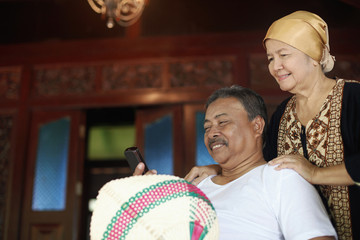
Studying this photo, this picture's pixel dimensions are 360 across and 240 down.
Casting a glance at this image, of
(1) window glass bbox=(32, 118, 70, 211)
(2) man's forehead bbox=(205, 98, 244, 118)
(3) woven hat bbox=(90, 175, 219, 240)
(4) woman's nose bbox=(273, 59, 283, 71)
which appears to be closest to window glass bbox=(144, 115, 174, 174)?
(1) window glass bbox=(32, 118, 70, 211)

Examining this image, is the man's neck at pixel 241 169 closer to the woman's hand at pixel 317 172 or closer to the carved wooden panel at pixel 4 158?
the woman's hand at pixel 317 172

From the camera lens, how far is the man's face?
1.42 metres

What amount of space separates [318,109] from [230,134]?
30 centimetres

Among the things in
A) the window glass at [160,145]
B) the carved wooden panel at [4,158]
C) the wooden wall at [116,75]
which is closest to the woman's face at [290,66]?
the wooden wall at [116,75]

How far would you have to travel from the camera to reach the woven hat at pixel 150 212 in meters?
0.74

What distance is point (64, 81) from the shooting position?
159 inches

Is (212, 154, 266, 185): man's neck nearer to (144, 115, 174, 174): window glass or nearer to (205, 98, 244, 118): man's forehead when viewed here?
(205, 98, 244, 118): man's forehead

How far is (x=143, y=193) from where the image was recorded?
0.76m

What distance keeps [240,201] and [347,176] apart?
303 millimetres

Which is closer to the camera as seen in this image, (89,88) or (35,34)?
(89,88)

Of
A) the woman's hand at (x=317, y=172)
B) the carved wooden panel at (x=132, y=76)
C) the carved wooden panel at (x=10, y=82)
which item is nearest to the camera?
the woman's hand at (x=317, y=172)

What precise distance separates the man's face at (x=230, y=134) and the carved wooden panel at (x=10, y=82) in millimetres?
3117

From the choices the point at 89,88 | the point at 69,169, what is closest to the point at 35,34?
the point at 89,88

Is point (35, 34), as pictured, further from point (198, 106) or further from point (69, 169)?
point (198, 106)
